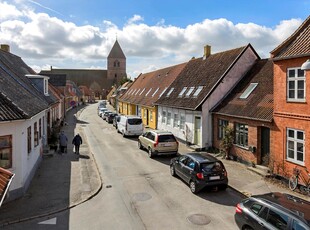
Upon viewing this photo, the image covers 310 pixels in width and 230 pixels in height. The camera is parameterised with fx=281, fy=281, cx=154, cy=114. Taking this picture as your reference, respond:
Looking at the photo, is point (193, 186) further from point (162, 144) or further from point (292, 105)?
point (162, 144)

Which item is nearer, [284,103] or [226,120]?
[284,103]

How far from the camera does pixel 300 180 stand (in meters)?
12.3

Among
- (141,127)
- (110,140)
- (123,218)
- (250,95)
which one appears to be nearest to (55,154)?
(110,140)

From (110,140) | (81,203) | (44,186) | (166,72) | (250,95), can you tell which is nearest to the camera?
(81,203)

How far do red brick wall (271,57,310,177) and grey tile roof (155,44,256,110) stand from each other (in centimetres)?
654

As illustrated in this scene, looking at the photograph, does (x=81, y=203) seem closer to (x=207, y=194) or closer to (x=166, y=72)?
(x=207, y=194)

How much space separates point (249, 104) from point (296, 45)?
4641 mm

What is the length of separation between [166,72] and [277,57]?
23418mm

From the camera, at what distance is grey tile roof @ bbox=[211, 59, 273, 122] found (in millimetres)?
15352

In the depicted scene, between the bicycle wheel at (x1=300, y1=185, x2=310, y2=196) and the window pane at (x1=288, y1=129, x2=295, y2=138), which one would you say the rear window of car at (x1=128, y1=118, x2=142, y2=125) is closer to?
the window pane at (x1=288, y1=129, x2=295, y2=138)

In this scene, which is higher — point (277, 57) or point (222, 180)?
point (277, 57)

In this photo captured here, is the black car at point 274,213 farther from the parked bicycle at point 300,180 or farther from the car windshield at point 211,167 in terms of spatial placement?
the parked bicycle at point 300,180

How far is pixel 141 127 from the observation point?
27.2m

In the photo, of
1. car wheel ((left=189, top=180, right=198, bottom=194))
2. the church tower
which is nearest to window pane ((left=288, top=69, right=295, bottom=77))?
car wheel ((left=189, top=180, right=198, bottom=194))
